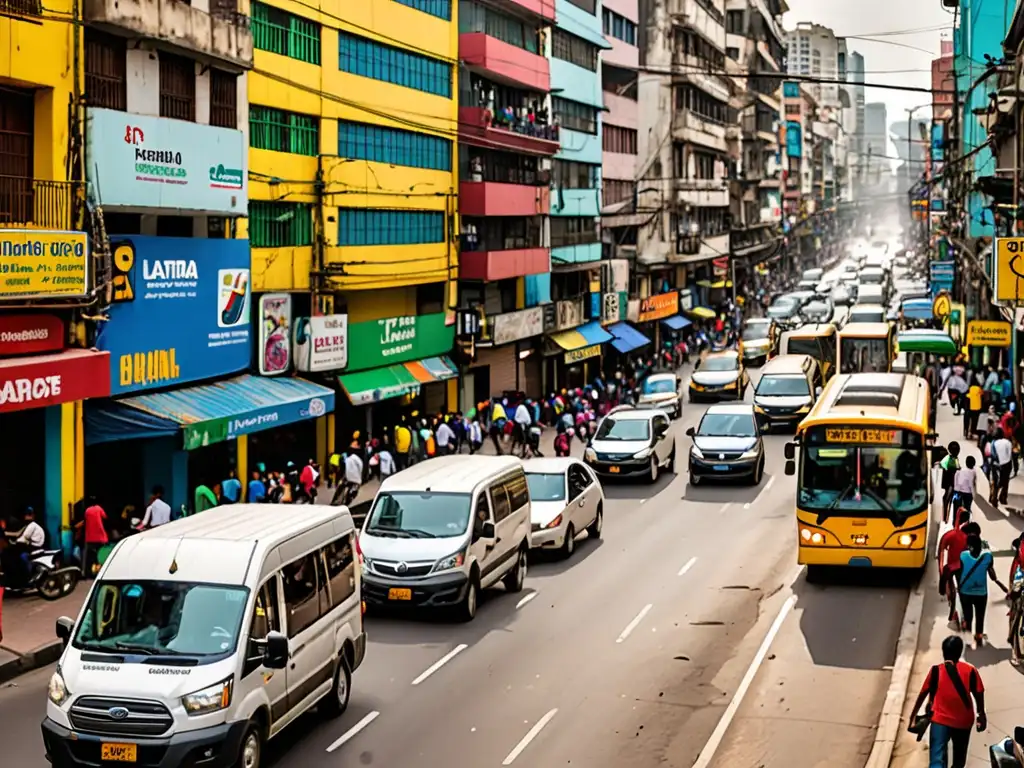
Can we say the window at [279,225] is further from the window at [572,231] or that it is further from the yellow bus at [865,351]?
the window at [572,231]

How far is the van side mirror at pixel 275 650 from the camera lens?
1305 cm

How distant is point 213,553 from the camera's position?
13750 mm

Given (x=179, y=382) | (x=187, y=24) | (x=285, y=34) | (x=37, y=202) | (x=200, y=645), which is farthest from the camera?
(x=285, y=34)

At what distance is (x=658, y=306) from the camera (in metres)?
74.7

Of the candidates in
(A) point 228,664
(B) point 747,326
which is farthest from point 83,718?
(B) point 747,326

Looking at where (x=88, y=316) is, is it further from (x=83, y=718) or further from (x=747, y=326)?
(x=747, y=326)

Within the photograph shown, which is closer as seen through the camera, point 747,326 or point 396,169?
point 396,169

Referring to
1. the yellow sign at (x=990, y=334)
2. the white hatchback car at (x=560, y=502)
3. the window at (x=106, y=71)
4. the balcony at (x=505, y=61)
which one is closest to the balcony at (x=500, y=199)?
the balcony at (x=505, y=61)

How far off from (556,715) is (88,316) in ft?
43.0

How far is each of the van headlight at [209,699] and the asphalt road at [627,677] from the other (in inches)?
72.1

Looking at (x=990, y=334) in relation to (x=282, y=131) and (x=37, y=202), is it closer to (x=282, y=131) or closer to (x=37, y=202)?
(x=282, y=131)

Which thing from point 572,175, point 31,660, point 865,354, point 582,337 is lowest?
point 31,660

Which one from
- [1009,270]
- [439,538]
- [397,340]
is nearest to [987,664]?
[439,538]

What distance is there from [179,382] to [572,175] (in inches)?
1334
